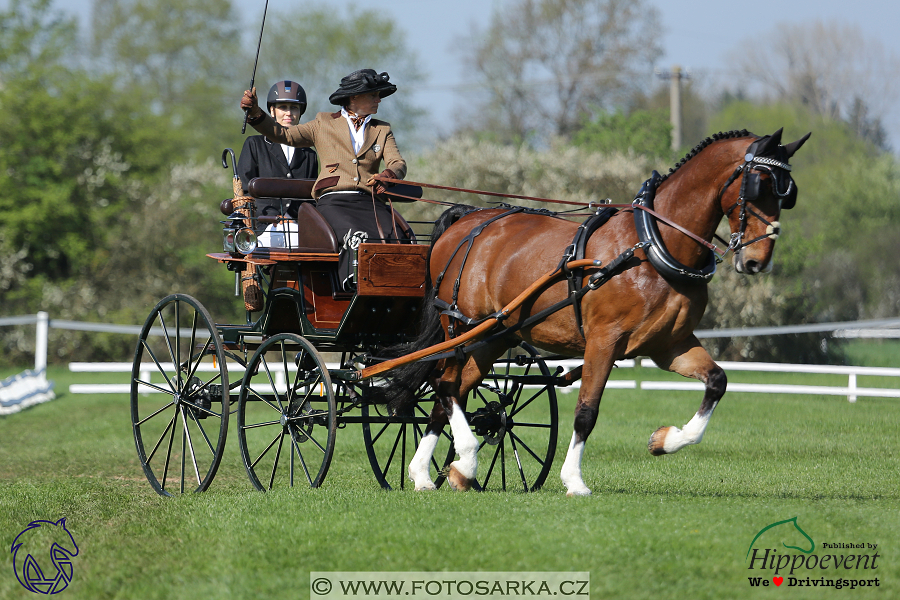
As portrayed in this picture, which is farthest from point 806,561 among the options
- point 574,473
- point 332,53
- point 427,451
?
point 332,53

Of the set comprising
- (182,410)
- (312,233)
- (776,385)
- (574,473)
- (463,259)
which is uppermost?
(312,233)

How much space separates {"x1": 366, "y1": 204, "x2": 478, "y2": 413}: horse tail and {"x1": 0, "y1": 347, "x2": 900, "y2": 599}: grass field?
786 millimetres

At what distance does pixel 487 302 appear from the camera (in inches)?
271

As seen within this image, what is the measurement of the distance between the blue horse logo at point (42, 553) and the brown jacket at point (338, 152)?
2.87 metres

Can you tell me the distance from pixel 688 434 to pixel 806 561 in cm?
136

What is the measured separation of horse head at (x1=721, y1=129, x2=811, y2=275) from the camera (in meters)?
5.71

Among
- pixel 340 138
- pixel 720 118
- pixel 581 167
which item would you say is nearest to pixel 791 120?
pixel 720 118

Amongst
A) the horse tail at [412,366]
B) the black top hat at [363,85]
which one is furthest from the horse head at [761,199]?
the black top hat at [363,85]

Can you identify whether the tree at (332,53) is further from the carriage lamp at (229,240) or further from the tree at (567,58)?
the carriage lamp at (229,240)

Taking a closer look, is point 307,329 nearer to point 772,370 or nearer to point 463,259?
point 463,259

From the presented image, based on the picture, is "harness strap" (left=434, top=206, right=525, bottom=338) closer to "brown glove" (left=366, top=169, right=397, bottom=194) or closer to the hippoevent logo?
"brown glove" (left=366, top=169, right=397, bottom=194)

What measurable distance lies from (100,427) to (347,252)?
7.33 meters

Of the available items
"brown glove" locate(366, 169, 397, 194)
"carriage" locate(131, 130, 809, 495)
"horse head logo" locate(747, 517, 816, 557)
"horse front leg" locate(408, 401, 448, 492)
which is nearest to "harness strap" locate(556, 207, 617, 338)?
"carriage" locate(131, 130, 809, 495)

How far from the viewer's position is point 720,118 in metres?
42.6
